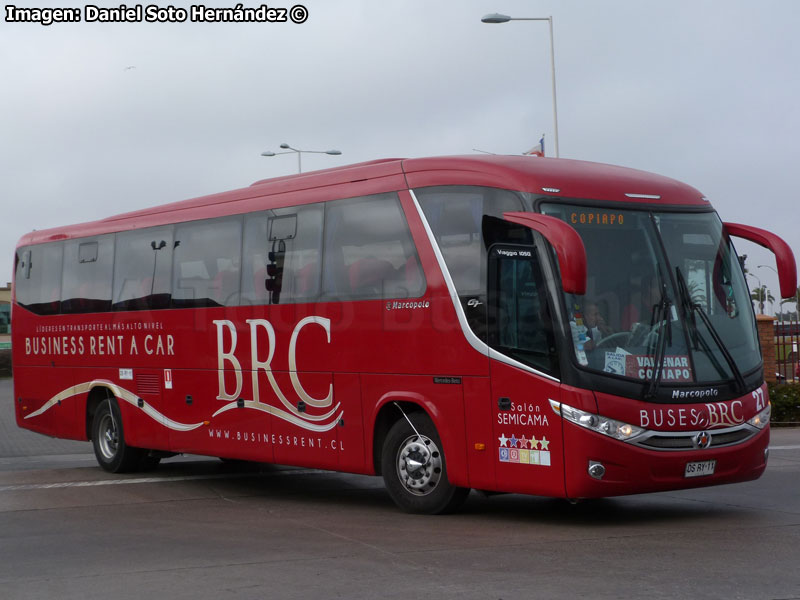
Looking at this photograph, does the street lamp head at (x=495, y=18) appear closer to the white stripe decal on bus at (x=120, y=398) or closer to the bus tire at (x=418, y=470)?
the white stripe decal on bus at (x=120, y=398)

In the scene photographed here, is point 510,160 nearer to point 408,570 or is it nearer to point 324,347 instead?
point 324,347

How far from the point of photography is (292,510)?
484 inches

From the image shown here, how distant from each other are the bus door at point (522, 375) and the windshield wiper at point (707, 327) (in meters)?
1.27

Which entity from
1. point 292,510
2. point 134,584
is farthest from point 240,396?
point 134,584

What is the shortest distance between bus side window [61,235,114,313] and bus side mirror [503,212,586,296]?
8264 millimetres

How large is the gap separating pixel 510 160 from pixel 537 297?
4.62ft

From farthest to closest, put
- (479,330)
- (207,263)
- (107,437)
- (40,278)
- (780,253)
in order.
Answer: (40,278) < (107,437) < (207,263) < (780,253) < (479,330)

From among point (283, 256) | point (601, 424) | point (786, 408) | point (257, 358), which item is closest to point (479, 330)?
point (601, 424)

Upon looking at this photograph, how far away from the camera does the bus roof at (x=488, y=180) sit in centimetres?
1064

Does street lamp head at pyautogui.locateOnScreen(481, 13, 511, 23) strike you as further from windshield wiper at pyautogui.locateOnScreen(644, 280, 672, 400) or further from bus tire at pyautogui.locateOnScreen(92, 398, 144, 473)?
windshield wiper at pyautogui.locateOnScreen(644, 280, 672, 400)

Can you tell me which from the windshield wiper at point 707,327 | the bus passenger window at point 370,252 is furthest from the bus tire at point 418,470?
the windshield wiper at point 707,327

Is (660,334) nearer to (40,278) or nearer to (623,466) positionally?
(623,466)

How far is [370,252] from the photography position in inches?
465

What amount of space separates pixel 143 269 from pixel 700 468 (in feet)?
26.7
